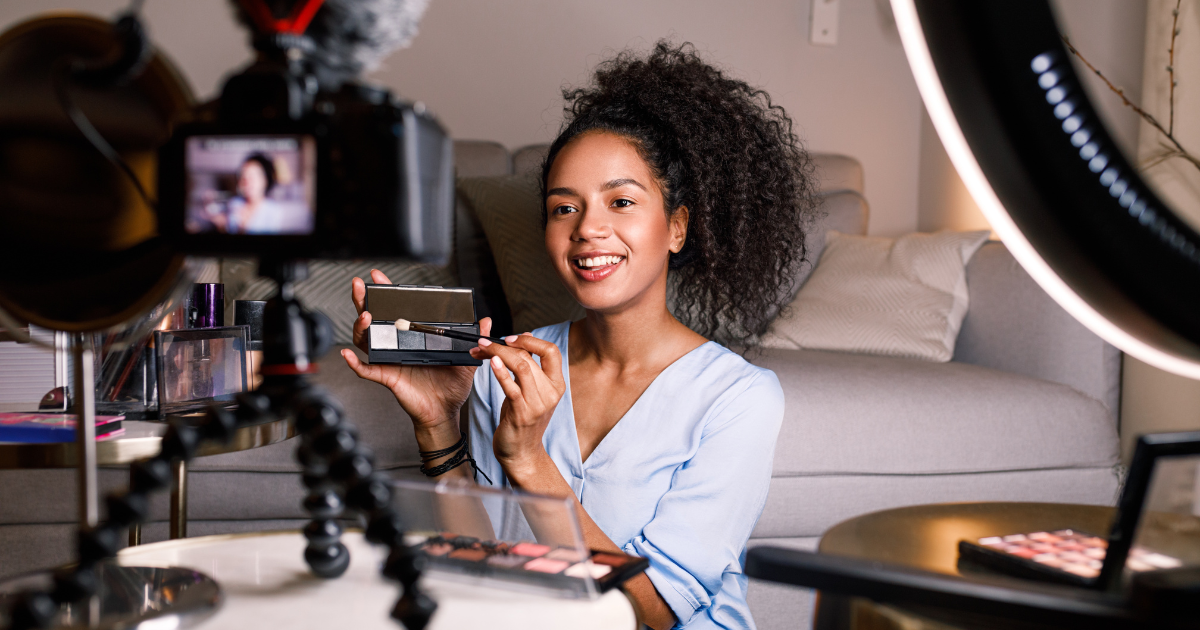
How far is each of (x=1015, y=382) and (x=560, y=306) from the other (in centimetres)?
94

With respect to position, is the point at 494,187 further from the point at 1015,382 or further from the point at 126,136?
the point at 126,136

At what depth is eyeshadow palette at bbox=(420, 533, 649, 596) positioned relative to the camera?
1.70 feet

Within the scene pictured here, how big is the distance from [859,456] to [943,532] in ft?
2.67

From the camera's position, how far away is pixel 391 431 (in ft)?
4.73

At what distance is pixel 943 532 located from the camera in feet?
2.08

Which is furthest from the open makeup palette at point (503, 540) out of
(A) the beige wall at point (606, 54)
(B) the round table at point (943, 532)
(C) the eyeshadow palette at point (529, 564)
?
(A) the beige wall at point (606, 54)

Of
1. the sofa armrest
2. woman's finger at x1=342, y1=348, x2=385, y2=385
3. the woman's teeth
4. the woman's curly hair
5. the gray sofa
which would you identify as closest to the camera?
woman's finger at x1=342, y1=348, x2=385, y2=385

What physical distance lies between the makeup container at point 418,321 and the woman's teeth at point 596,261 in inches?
6.6

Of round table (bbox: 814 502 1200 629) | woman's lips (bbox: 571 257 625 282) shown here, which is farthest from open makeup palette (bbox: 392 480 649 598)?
woman's lips (bbox: 571 257 625 282)

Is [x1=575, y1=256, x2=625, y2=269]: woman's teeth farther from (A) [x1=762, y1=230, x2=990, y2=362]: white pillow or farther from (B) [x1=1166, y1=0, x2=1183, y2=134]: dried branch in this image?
(B) [x1=1166, y1=0, x2=1183, y2=134]: dried branch

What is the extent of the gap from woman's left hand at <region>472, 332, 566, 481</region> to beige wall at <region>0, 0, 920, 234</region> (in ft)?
5.32

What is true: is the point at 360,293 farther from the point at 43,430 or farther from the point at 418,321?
the point at 43,430

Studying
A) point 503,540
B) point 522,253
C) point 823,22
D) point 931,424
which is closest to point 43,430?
point 503,540

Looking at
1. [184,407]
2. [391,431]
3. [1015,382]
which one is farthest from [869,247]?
[184,407]
